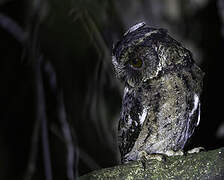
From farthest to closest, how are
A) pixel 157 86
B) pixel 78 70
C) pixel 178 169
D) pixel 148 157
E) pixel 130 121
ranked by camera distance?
pixel 78 70 → pixel 130 121 → pixel 157 86 → pixel 148 157 → pixel 178 169

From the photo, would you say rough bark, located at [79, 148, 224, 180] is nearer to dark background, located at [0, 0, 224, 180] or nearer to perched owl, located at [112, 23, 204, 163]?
perched owl, located at [112, 23, 204, 163]

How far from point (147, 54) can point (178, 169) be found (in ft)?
1.85

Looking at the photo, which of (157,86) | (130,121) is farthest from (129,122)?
(157,86)

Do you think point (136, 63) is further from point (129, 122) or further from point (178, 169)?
point (178, 169)

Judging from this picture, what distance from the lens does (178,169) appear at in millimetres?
1597

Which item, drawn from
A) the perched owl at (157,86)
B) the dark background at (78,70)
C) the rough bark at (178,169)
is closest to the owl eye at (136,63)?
the perched owl at (157,86)

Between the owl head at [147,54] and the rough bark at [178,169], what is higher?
the owl head at [147,54]

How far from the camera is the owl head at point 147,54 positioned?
6.43 feet

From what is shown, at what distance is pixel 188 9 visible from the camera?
9.71ft

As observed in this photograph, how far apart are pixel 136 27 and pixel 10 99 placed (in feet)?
5.19

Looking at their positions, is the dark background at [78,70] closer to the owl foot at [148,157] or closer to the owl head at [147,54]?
the owl head at [147,54]

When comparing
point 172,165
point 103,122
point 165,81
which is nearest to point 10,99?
point 103,122

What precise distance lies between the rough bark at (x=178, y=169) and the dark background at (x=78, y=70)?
0.86 m

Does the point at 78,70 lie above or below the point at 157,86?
above
